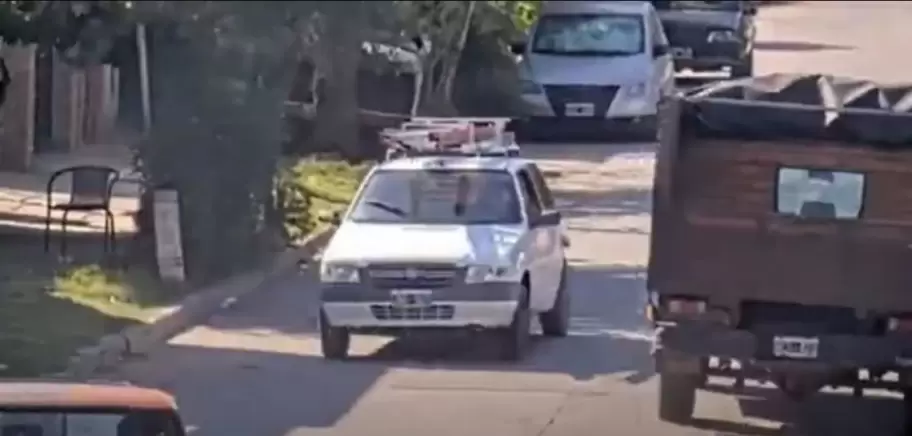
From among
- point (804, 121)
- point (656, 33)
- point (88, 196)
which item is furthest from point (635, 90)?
point (804, 121)

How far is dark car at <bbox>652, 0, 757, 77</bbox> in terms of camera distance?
3991cm

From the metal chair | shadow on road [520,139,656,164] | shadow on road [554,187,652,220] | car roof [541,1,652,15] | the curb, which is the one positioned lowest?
shadow on road [554,187,652,220]

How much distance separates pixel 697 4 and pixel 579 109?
917 centimetres

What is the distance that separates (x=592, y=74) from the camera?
1356 inches

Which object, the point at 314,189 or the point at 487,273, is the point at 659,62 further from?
the point at 487,273

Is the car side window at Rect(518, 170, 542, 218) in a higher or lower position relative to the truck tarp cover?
lower

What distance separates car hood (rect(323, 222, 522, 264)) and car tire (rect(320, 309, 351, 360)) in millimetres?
498

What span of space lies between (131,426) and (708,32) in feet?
111

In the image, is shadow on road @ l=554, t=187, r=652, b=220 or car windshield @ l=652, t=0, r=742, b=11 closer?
shadow on road @ l=554, t=187, r=652, b=220

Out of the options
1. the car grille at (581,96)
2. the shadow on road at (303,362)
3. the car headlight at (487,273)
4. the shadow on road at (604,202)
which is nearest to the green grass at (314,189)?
the shadow on road at (604,202)

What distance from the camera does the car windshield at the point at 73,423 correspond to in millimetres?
7164

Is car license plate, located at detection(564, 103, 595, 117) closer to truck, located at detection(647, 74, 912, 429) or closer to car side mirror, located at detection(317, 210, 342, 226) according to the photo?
car side mirror, located at detection(317, 210, 342, 226)

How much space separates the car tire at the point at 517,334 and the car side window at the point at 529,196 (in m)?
1.01

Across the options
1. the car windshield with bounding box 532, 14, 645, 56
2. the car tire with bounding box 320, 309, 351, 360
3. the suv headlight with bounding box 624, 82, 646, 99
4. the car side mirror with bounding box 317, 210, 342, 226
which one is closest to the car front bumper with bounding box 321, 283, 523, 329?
the car tire with bounding box 320, 309, 351, 360
